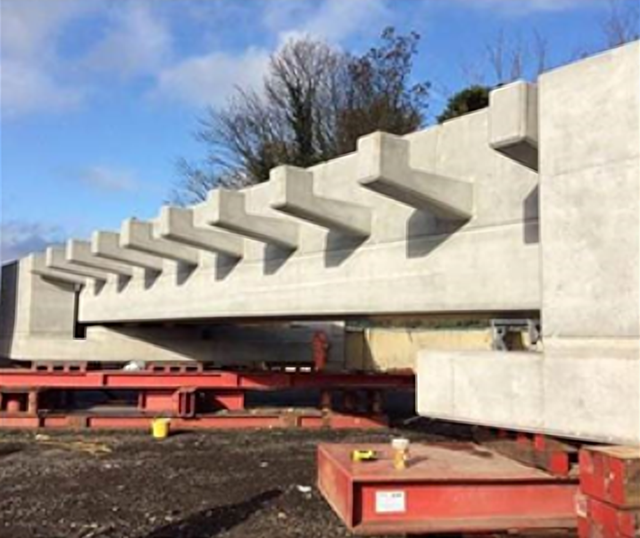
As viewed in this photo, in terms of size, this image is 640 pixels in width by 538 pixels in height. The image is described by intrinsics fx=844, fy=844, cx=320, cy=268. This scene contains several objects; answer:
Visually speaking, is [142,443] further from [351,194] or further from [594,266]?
[594,266]

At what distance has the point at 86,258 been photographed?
1806 cm

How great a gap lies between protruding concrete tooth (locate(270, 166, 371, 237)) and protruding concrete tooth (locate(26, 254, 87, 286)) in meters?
12.6

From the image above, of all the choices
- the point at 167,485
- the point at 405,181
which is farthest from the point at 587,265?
the point at 167,485

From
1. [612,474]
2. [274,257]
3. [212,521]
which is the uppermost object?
[274,257]

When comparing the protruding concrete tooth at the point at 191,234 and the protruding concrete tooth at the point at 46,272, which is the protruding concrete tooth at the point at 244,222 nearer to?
the protruding concrete tooth at the point at 191,234

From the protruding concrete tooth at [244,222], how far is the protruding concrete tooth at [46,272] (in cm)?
1072

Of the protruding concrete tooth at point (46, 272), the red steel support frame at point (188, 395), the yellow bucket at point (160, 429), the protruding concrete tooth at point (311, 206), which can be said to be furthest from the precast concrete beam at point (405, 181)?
the protruding concrete tooth at point (46, 272)

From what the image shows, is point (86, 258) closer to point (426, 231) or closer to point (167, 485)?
point (167, 485)

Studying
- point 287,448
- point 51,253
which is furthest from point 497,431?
point 51,253

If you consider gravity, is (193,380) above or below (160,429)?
above

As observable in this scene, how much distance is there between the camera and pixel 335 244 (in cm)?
1041

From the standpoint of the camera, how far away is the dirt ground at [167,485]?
985 centimetres

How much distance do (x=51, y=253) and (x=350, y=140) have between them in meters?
22.4

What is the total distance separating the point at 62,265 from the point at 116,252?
3.54 metres
